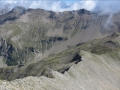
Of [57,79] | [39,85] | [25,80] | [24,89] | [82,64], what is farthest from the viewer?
[82,64]

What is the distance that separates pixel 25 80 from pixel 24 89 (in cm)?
752

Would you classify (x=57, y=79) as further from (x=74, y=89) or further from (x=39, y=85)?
(x=39, y=85)

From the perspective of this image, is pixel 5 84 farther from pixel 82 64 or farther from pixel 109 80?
pixel 109 80

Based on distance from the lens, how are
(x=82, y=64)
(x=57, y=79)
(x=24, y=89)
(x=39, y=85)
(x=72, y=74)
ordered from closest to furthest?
(x=24, y=89)
(x=39, y=85)
(x=57, y=79)
(x=72, y=74)
(x=82, y=64)

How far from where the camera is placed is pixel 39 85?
7288 cm

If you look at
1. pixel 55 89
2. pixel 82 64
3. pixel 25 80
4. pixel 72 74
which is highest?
pixel 25 80

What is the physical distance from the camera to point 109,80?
184000 mm

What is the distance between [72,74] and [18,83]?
71222 millimetres

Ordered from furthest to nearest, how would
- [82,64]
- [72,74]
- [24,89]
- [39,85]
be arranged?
[82,64] → [72,74] → [39,85] → [24,89]

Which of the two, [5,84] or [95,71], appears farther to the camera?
[95,71]

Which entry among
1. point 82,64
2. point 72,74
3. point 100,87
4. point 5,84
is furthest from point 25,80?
point 82,64

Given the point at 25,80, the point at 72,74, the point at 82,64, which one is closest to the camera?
the point at 25,80

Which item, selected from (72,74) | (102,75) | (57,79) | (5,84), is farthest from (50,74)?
(102,75)

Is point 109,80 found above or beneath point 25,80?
beneath
